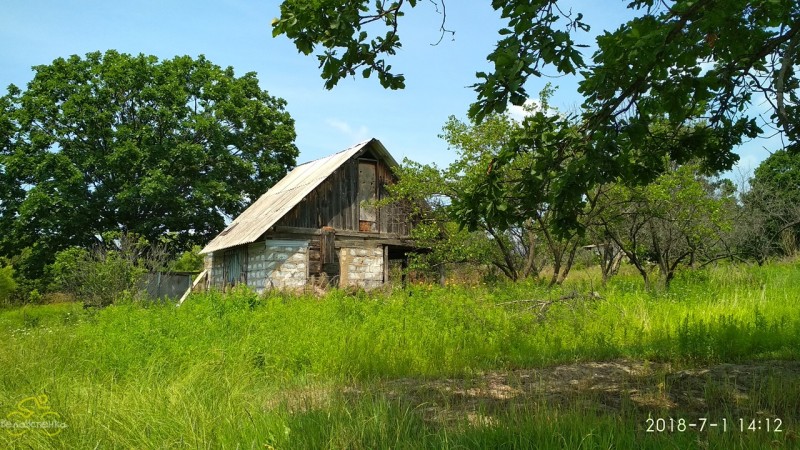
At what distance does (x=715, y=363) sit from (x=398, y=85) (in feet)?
14.1

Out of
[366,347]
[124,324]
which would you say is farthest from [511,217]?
[124,324]

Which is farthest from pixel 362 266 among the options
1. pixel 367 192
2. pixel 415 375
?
pixel 415 375

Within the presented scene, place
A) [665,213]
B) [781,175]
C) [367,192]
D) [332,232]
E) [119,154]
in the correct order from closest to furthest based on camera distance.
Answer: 1. [665,213]
2. [332,232]
3. [367,192]
4. [119,154]
5. [781,175]

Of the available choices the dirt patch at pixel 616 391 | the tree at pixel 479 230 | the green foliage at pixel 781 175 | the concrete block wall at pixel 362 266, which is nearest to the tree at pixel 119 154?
the concrete block wall at pixel 362 266

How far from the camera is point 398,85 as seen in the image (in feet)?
15.5

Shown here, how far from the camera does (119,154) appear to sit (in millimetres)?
23172

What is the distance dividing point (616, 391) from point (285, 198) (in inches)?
603

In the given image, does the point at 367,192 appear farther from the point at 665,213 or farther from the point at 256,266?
the point at 665,213

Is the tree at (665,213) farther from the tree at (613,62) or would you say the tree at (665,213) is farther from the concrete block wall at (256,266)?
the concrete block wall at (256,266)

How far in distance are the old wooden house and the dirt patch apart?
1147 cm

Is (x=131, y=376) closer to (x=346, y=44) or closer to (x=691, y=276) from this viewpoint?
(x=346, y=44)

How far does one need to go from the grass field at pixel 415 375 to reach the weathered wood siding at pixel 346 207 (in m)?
7.49

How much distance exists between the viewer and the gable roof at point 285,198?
663 inches

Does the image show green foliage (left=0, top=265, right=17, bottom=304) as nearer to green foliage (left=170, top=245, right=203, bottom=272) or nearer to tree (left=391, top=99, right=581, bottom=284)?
green foliage (left=170, top=245, right=203, bottom=272)
